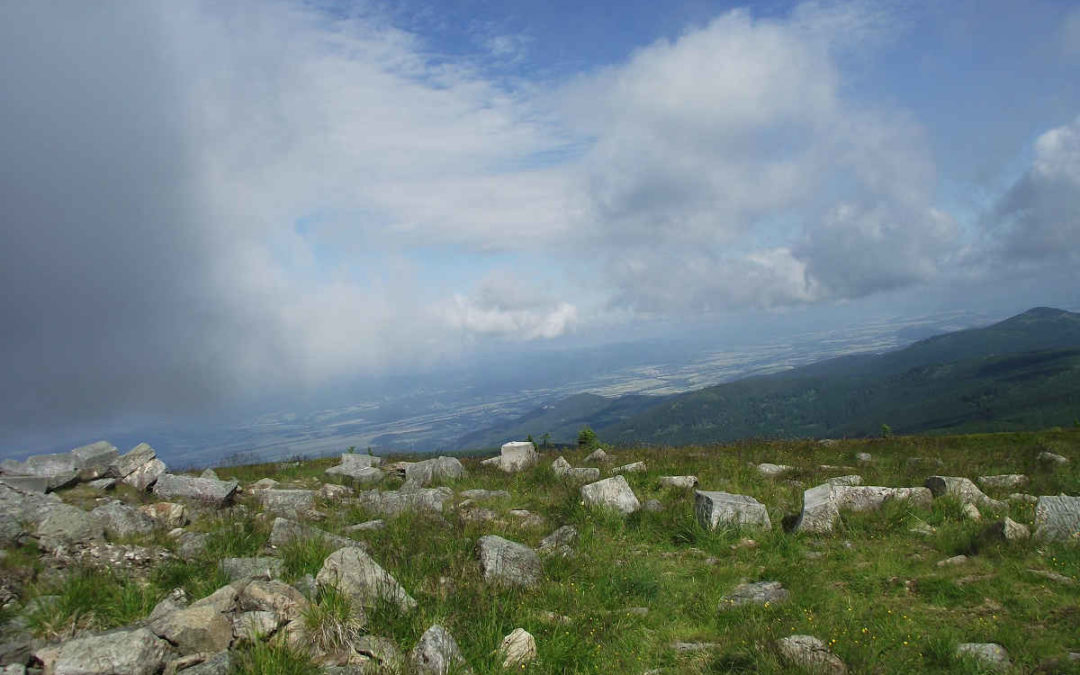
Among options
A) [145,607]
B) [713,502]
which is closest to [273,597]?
[145,607]

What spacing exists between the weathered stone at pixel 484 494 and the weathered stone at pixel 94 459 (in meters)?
10.0

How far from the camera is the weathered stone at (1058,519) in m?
9.91

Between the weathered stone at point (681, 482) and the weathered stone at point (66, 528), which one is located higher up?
the weathered stone at point (66, 528)

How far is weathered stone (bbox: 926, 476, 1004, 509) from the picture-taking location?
1233 centimetres

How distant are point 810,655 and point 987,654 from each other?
216 centimetres

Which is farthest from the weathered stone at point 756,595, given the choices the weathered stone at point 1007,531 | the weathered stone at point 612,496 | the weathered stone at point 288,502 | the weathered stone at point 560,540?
the weathered stone at point 288,502

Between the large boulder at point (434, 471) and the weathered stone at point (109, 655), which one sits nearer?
the weathered stone at point (109, 655)

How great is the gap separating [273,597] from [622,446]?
20305 mm

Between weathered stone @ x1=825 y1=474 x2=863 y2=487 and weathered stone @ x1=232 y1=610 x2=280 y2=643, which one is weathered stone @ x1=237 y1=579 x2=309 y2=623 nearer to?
weathered stone @ x1=232 y1=610 x2=280 y2=643

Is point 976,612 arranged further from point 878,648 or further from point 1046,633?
point 878,648

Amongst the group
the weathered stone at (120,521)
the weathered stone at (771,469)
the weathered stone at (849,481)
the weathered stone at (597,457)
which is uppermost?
the weathered stone at (120,521)

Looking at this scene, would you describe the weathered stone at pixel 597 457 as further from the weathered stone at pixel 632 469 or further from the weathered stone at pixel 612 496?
the weathered stone at pixel 612 496

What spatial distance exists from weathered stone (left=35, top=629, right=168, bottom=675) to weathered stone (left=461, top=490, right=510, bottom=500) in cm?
1000

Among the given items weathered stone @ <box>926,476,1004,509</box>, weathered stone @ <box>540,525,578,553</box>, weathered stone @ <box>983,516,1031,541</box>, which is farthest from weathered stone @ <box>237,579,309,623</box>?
weathered stone @ <box>926,476,1004,509</box>
